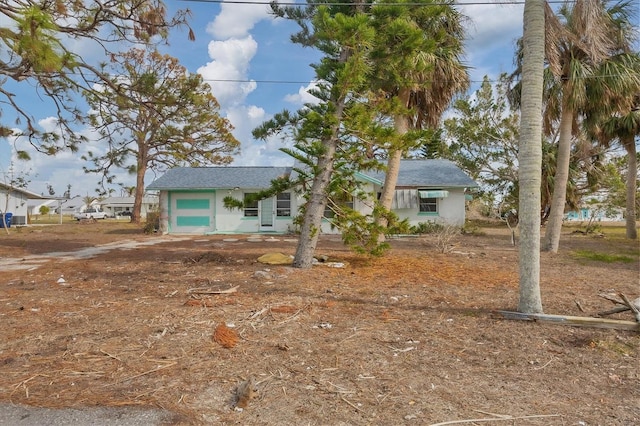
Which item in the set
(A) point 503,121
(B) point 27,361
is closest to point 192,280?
(B) point 27,361

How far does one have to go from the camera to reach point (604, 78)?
39.2 feet

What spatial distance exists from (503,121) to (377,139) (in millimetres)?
23377

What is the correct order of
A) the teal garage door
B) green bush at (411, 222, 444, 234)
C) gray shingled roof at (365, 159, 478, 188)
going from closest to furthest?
green bush at (411, 222, 444, 234) → gray shingled roof at (365, 159, 478, 188) → the teal garage door

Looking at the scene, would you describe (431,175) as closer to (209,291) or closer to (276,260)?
(276,260)

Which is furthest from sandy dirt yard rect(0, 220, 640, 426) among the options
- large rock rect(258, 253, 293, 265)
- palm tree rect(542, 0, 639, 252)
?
palm tree rect(542, 0, 639, 252)

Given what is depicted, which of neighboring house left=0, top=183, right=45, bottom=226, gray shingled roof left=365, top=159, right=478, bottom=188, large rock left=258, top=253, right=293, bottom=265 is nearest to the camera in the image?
large rock left=258, top=253, right=293, bottom=265

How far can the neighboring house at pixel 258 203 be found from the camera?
20.6 metres

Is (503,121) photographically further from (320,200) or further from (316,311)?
(316,311)

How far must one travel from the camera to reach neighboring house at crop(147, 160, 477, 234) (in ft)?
67.7

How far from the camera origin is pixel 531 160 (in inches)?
205

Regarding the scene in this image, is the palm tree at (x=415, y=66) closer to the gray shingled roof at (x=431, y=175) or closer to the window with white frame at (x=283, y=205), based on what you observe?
the gray shingled roof at (x=431, y=175)

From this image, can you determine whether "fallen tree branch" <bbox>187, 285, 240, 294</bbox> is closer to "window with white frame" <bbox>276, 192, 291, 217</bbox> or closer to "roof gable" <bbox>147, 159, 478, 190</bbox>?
"roof gable" <bbox>147, 159, 478, 190</bbox>

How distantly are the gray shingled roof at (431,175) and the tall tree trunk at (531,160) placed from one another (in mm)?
15358

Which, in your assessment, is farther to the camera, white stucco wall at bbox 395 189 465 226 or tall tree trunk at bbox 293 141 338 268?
white stucco wall at bbox 395 189 465 226
